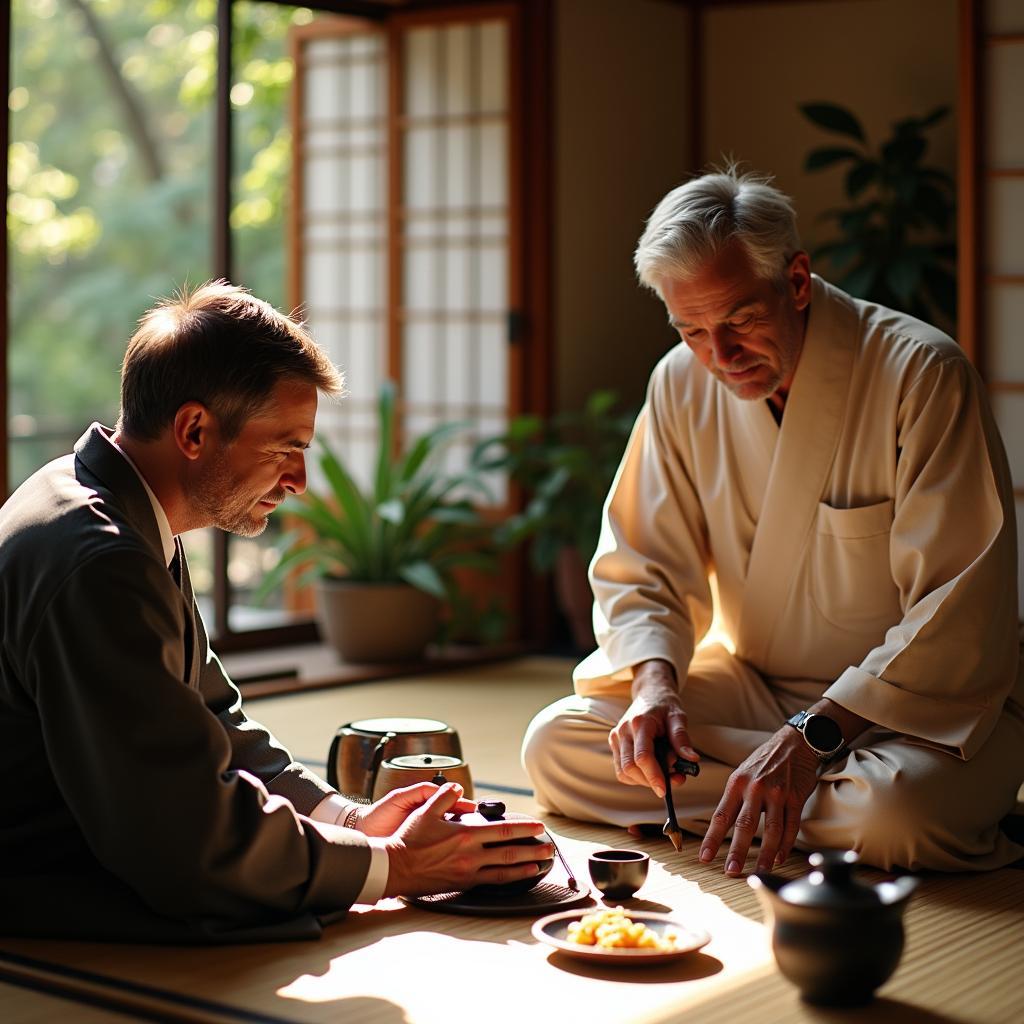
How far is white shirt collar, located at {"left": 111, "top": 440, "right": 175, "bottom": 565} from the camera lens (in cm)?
248

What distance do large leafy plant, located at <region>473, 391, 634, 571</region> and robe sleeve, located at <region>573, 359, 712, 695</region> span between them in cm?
220

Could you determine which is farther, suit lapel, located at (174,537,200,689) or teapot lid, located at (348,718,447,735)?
teapot lid, located at (348,718,447,735)

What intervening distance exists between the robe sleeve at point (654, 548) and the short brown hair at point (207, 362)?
3.85 ft

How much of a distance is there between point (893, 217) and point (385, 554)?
2.29m

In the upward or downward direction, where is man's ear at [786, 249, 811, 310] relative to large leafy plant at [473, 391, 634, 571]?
upward

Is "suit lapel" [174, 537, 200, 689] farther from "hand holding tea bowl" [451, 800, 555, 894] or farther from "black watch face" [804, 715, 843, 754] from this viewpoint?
"black watch face" [804, 715, 843, 754]

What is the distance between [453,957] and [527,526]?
3.49 m

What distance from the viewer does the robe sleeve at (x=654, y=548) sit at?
3.43 metres

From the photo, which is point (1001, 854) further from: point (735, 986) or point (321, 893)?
point (321, 893)

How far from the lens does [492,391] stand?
21.1 feet

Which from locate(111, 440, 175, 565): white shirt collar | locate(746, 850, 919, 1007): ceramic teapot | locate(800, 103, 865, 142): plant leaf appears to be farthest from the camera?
locate(800, 103, 865, 142): plant leaf

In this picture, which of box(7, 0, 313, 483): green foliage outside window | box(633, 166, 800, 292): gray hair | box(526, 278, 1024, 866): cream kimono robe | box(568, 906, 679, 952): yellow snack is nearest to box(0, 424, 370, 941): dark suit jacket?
box(568, 906, 679, 952): yellow snack

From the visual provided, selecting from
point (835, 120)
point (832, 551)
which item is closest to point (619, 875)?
point (832, 551)

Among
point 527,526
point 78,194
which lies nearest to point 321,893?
point 527,526
